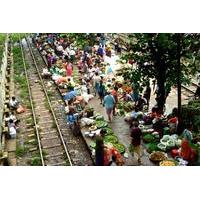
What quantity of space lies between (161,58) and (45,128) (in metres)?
4.33

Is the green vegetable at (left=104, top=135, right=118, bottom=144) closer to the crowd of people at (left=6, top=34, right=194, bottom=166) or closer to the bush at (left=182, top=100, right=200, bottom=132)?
the crowd of people at (left=6, top=34, right=194, bottom=166)

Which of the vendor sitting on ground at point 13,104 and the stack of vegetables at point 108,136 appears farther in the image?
the vendor sitting on ground at point 13,104

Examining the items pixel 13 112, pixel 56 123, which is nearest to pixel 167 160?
pixel 56 123

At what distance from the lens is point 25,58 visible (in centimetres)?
2634

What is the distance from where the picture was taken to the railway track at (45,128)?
42.7 ft

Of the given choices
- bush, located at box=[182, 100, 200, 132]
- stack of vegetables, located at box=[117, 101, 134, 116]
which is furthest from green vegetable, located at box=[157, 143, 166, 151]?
stack of vegetables, located at box=[117, 101, 134, 116]

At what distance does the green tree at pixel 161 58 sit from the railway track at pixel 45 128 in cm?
294

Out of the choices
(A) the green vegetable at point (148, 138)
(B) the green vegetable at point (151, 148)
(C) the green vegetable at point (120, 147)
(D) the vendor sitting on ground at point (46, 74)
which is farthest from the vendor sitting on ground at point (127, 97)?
(D) the vendor sitting on ground at point (46, 74)

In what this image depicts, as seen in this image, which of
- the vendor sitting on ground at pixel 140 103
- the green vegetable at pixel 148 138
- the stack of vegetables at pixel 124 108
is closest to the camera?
the green vegetable at pixel 148 138

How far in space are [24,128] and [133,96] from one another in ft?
12.3

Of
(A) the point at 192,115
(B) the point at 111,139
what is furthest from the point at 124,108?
(A) the point at 192,115

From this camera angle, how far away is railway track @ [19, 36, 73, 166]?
513 inches

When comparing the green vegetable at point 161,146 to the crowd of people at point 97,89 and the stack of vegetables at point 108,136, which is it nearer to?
the crowd of people at point 97,89
